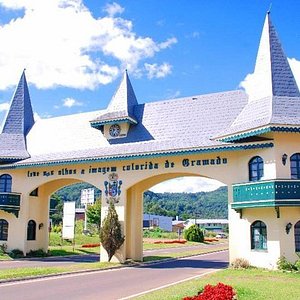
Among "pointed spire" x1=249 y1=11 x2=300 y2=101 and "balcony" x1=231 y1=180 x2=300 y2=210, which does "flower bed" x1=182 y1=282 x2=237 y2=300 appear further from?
"pointed spire" x1=249 y1=11 x2=300 y2=101

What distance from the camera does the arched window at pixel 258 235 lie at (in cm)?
1956

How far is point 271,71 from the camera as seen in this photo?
21.4 meters

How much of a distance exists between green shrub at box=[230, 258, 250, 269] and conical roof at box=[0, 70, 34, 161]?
15.3m

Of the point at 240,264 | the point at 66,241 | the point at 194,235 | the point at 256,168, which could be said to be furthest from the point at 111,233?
the point at 194,235

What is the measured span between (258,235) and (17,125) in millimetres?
19219

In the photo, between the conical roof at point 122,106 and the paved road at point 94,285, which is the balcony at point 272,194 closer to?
the paved road at point 94,285

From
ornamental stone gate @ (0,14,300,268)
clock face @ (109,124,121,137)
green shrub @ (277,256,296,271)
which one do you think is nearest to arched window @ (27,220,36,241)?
ornamental stone gate @ (0,14,300,268)

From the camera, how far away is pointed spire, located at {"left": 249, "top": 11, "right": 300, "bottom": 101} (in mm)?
21078

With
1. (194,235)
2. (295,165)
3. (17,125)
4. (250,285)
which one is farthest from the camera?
(194,235)

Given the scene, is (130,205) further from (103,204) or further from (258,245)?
(258,245)

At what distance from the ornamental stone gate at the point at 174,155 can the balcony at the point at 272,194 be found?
44 mm

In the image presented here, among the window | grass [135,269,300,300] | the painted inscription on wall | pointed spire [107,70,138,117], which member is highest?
pointed spire [107,70,138,117]

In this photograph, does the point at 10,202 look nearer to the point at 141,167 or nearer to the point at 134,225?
the point at 134,225

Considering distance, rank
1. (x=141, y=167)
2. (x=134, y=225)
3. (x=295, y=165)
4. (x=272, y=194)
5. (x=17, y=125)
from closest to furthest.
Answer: (x=272, y=194), (x=295, y=165), (x=141, y=167), (x=134, y=225), (x=17, y=125)
